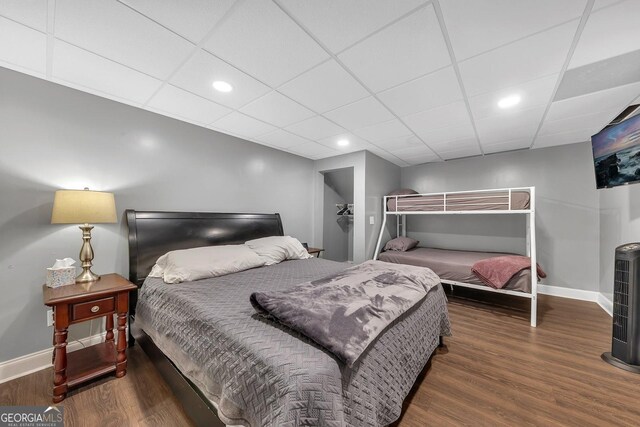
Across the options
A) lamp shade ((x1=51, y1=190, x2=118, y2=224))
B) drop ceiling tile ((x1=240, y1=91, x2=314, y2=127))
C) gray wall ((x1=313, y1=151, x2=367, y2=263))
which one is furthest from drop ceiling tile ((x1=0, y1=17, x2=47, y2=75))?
gray wall ((x1=313, y1=151, x2=367, y2=263))

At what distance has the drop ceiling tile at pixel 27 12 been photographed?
1241mm

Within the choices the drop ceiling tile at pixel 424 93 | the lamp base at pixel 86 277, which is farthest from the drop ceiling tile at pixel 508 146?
the lamp base at pixel 86 277

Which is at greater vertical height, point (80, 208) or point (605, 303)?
point (80, 208)

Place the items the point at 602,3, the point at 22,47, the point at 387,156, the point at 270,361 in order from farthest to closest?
the point at 387,156
the point at 22,47
the point at 602,3
the point at 270,361

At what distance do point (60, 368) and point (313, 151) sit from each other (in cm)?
362

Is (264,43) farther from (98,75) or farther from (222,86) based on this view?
(98,75)

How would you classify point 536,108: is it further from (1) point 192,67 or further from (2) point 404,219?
(1) point 192,67

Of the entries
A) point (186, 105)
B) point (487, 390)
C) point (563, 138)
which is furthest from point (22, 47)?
point (563, 138)

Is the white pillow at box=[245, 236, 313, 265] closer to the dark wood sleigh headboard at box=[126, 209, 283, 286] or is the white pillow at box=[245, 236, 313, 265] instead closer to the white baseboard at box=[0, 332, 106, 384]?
the dark wood sleigh headboard at box=[126, 209, 283, 286]

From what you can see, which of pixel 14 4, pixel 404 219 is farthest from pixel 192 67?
pixel 404 219

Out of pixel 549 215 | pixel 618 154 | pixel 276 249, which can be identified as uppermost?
pixel 618 154

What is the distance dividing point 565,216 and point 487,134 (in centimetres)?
197

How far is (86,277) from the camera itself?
1948 mm

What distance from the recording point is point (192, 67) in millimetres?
1772
